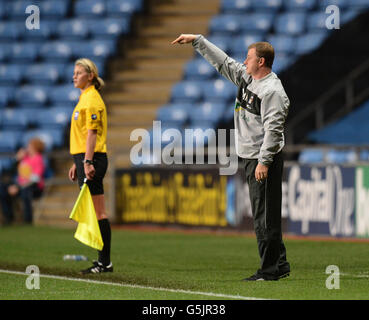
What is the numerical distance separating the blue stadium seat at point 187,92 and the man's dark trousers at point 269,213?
12184 millimetres

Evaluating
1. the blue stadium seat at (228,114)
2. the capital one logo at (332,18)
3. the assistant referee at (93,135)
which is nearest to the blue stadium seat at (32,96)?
the blue stadium seat at (228,114)

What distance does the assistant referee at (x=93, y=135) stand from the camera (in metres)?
9.25

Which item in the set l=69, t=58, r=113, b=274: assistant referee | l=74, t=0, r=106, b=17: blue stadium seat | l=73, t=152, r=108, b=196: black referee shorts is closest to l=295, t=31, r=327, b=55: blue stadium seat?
l=74, t=0, r=106, b=17: blue stadium seat

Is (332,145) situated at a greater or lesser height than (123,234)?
greater

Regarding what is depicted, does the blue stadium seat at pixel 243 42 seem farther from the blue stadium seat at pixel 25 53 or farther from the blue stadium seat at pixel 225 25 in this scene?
the blue stadium seat at pixel 25 53

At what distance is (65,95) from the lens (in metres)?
21.7

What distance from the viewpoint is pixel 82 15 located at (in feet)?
79.1

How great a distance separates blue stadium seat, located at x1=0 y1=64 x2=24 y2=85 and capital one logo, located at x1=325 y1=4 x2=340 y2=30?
738cm

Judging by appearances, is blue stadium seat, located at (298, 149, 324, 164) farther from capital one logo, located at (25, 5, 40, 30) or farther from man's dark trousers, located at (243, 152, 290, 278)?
capital one logo, located at (25, 5, 40, 30)

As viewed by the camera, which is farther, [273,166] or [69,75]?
[69,75]

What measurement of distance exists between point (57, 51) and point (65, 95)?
6.12 ft

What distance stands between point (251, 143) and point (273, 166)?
0.92 feet

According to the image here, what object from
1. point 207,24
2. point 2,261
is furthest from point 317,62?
point 2,261
